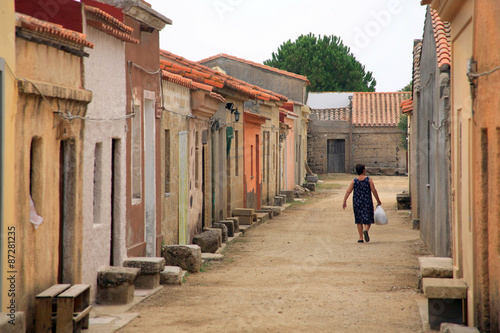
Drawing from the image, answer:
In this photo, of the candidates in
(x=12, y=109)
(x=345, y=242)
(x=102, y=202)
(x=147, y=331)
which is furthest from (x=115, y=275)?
(x=345, y=242)

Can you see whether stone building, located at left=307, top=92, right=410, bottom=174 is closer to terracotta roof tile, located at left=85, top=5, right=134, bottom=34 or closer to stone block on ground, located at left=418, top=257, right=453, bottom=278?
stone block on ground, located at left=418, top=257, right=453, bottom=278

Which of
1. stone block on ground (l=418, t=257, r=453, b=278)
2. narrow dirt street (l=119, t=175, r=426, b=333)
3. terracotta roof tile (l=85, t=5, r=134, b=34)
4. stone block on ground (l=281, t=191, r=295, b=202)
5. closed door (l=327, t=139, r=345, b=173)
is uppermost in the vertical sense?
terracotta roof tile (l=85, t=5, r=134, b=34)

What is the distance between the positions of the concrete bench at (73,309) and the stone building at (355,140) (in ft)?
129

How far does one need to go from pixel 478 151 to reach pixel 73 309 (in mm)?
4088

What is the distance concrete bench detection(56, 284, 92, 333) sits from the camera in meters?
6.87

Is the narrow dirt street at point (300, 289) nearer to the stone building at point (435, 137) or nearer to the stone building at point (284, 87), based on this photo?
the stone building at point (435, 137)

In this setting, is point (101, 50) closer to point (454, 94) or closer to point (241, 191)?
point (454, 94)

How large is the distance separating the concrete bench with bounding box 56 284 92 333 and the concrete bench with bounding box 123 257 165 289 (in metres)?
2.45

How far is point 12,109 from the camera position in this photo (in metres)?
6.18

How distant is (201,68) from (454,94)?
11.6 m

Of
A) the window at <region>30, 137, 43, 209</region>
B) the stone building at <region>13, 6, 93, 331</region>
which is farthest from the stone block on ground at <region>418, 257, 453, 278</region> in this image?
the window at <region>30, 137, 43, 209</region>

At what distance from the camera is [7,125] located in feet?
19.9

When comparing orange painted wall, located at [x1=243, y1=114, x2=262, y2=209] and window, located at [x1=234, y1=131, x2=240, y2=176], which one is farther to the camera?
orange painted wall, located at [x1=243, y1=114, x2=262, y2=209]

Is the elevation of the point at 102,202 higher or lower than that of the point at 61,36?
lower
